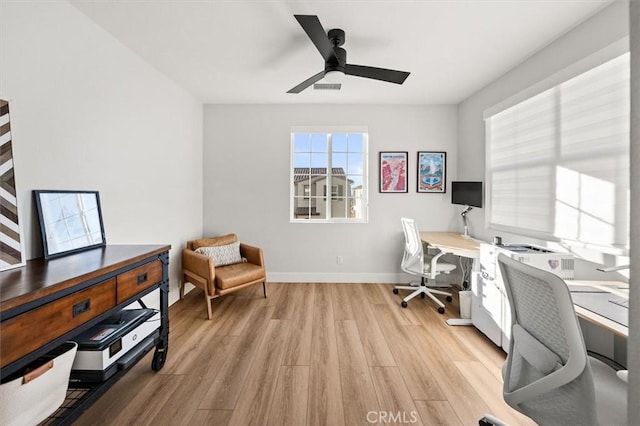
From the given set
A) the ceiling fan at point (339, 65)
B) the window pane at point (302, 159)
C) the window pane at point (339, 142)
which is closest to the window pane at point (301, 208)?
the window pane at point (302, 159)

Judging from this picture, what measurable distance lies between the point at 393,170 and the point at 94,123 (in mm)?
3394

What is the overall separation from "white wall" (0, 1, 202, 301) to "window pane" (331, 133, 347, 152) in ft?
6.52

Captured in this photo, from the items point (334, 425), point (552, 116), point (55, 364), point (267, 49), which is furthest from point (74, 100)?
point (552, 116)

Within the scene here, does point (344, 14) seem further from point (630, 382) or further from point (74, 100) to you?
point (630, 382)

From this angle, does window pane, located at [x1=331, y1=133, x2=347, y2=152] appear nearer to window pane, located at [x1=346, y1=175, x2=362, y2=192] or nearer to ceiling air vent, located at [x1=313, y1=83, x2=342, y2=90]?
window pane, located at [x1=346, y1=175, x2=362, y2=192]

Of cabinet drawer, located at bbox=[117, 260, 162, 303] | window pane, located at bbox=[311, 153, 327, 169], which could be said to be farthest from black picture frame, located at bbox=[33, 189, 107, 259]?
window pane, located at bbox=[311, 153, 327, 169]

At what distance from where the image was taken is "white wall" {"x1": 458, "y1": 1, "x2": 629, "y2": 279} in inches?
74.9

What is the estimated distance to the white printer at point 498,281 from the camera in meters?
2.03

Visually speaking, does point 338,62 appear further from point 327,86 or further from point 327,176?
point 327,176

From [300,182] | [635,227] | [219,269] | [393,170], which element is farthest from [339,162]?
[635,227]

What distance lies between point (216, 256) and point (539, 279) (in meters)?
3.13

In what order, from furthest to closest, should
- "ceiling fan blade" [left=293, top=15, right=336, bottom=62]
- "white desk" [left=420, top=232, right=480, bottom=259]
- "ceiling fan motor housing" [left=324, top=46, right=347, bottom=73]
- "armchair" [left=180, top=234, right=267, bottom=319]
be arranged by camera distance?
"armchair" [left=180, top=234, right=267, bottom=319]
"white desk" [left=420, top=232, right=480, bottom=259]
"ceiling fan motor housing" [left=324, top=46, right=347, bottom=73]
"ceiling fan blade" [left=293, top=15, right=336, bottom=62]

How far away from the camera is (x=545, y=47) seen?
7.93ft

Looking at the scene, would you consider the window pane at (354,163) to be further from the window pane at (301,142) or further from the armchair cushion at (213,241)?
the armchair cushion at (213,241)
